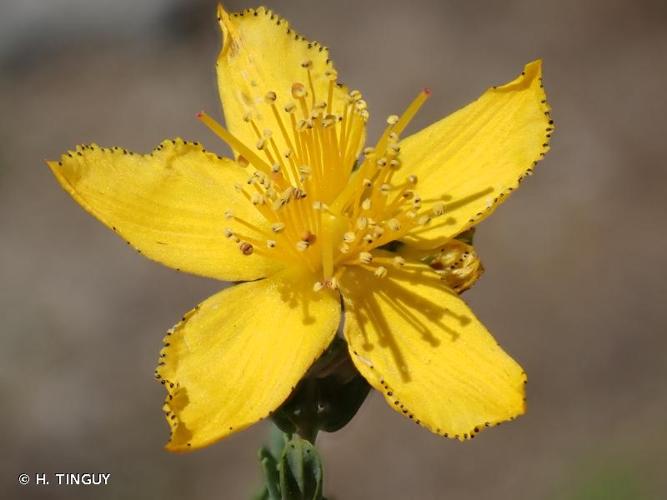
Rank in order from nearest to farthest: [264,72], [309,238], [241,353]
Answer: [241,353]
[309,238]
[264,72]

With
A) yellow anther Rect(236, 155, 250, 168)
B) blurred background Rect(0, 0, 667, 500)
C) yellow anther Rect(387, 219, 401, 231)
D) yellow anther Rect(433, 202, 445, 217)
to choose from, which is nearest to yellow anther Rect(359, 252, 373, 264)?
yellow anther Rect(387, 219, 401, 231)

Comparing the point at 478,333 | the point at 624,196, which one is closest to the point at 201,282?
the point at 624,196

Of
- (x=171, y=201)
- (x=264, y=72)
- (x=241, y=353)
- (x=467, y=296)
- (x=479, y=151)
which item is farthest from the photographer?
(x=467, y=296)

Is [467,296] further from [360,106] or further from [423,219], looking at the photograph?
[423,219]

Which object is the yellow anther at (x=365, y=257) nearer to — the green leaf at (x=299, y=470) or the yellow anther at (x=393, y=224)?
the yellow anther at (x=393, y=224)

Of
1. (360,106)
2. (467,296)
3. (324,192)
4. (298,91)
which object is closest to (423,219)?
(324,192)

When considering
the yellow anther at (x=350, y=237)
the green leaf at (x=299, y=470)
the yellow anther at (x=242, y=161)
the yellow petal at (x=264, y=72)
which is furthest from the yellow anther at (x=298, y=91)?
the green leaf at (x=299, y=470)

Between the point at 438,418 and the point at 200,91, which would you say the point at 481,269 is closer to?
the point at 438,418
